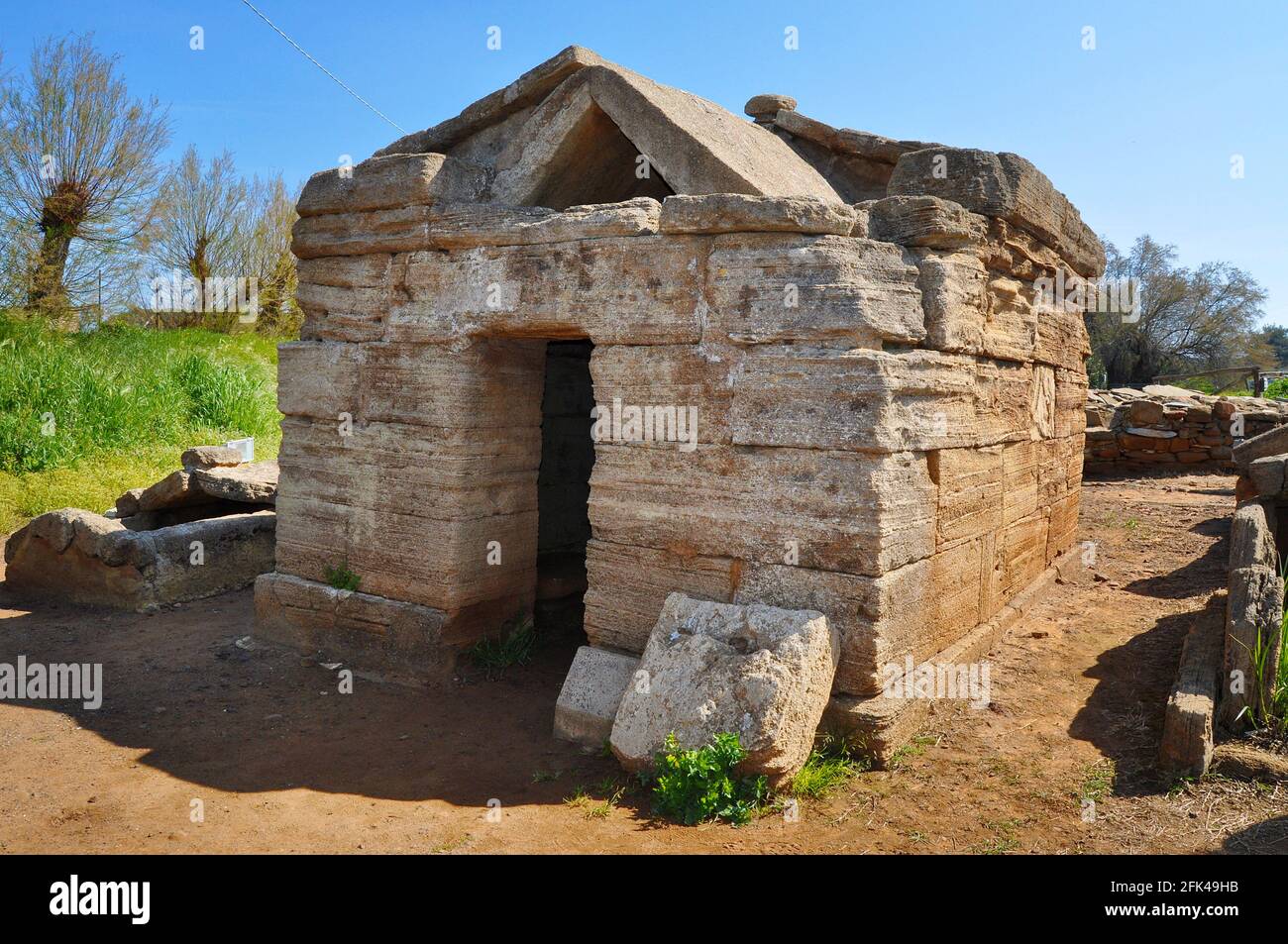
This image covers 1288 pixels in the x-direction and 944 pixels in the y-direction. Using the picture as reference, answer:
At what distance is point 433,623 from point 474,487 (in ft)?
2.91

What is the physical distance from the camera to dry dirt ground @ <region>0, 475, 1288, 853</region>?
395 centimetres

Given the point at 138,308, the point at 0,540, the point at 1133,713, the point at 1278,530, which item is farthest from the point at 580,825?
the point at 138,308

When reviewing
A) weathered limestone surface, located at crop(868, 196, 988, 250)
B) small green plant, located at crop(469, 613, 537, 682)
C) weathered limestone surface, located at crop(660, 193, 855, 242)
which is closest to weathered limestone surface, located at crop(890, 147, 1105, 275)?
weathered limestone surface, located at crop(868, 196, 988, 250)

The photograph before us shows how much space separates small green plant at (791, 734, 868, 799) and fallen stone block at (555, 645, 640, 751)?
1011 millimetres

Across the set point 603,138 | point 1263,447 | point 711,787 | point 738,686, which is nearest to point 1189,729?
point 738,686

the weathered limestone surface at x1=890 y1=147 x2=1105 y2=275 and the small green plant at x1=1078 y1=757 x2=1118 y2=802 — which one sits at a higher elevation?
the weathered limestone surface at x1=890 y1=147 x2=1105 y2=275

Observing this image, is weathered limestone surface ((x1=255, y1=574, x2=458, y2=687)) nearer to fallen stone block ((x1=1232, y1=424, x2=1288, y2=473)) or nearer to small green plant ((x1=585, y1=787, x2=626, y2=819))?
small green plant ((x1=585, y1=787, x2=626, y2=819))

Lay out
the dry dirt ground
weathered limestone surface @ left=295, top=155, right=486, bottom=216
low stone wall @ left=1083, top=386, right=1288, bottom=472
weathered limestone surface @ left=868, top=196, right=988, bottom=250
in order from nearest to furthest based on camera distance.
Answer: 1. the dry dirt ground
2. weathered limestone surface @ left=868, top=196, right=988, bottom=250
3. weathered limestone surface @ left=295, top=155, right=486, bottom=216
4. low stone wall @ left=1083, top=386, right=1288, bottom=472

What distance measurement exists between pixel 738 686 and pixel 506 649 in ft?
7.46

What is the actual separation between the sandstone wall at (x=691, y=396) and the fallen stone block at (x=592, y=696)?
0.17 metres

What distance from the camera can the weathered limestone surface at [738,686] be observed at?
4.20m

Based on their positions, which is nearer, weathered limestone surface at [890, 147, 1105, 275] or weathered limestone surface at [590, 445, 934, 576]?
weathered limestone surface at [590, 445, 934, 576]

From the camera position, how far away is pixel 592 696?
16.5 ft
